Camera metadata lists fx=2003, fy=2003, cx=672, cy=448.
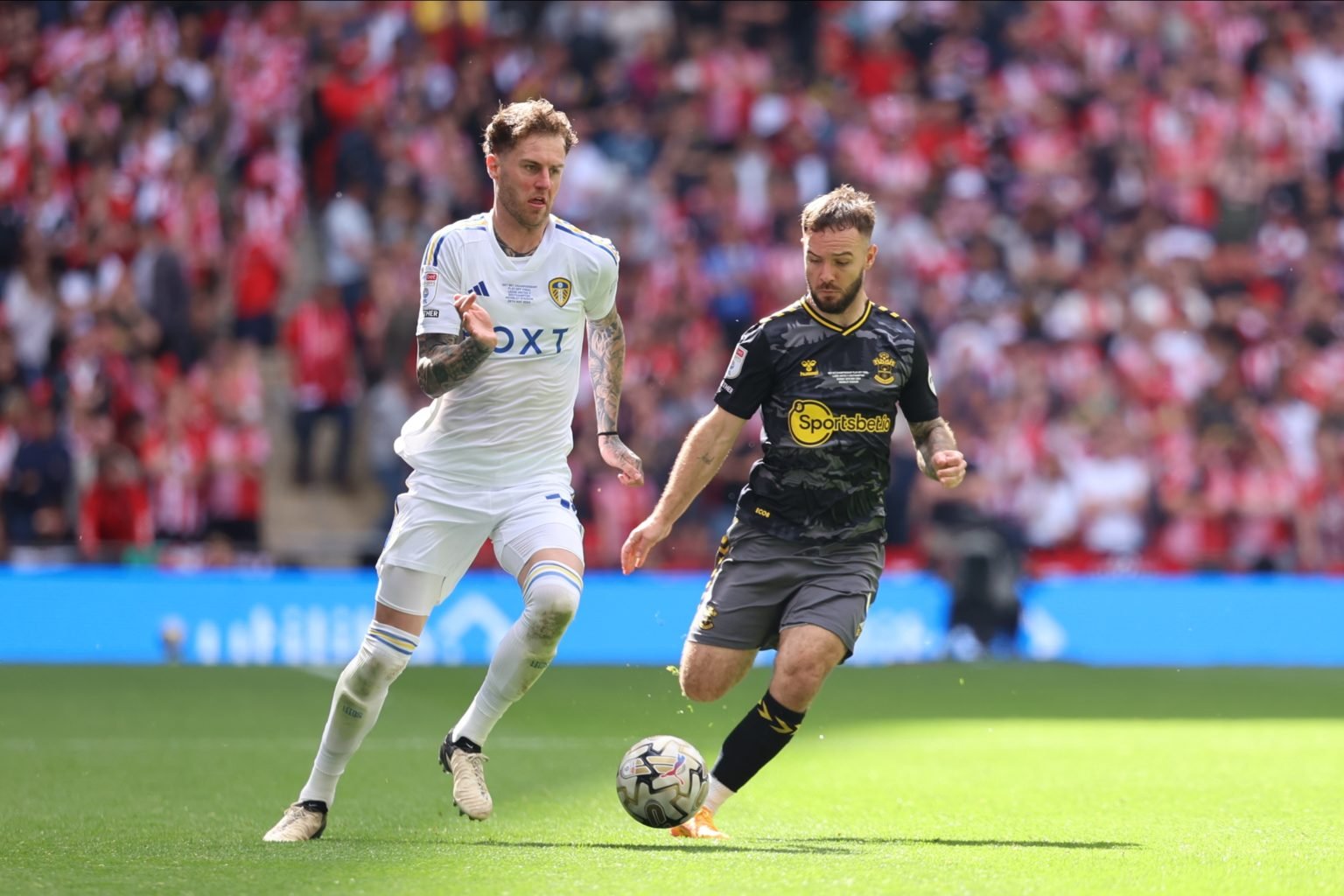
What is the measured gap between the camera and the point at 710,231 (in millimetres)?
19016

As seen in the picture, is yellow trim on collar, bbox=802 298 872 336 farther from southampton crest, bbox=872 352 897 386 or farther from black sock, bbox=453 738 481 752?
black sock, bbox=453 738 481 752

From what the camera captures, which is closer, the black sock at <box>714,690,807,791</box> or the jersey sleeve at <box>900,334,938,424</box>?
the black sock at <box>714,690,807,791</box>

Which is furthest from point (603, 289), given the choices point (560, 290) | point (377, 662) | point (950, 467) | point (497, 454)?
point (377, 662)

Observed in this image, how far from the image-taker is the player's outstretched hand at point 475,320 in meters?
6.79

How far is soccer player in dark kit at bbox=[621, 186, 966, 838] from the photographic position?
23.5 ft

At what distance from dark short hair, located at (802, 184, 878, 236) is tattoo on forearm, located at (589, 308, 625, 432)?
1.02 metres

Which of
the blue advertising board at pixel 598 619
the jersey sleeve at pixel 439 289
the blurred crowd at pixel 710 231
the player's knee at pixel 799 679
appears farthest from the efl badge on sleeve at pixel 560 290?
the blurred crowd at pixel 710 231

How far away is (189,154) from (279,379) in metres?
2.51

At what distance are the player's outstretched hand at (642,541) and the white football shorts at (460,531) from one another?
294 mm

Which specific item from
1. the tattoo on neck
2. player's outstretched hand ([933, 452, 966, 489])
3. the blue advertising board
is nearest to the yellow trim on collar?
player's outstretched hand ([933, 452, 966, 489])

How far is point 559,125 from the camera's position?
7.23 m

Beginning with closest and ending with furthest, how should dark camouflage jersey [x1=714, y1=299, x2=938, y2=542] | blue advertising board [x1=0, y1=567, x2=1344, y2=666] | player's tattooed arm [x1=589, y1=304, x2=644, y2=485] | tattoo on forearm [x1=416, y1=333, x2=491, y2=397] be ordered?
tattoo on forearm [x1=416, y1=333, x2=491, y2=397], dark camouflage jersey [x1=714, y1=299, x2=938, y2=542], player's tattooed arm [x1=589, y1=304, x2=644, y2=485], blue advertising board [x1=0, y1=567, x2=1344, y2=666]

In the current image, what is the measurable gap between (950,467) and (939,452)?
11 cm

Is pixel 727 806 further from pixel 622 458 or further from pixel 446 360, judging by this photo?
pixel 446 360
